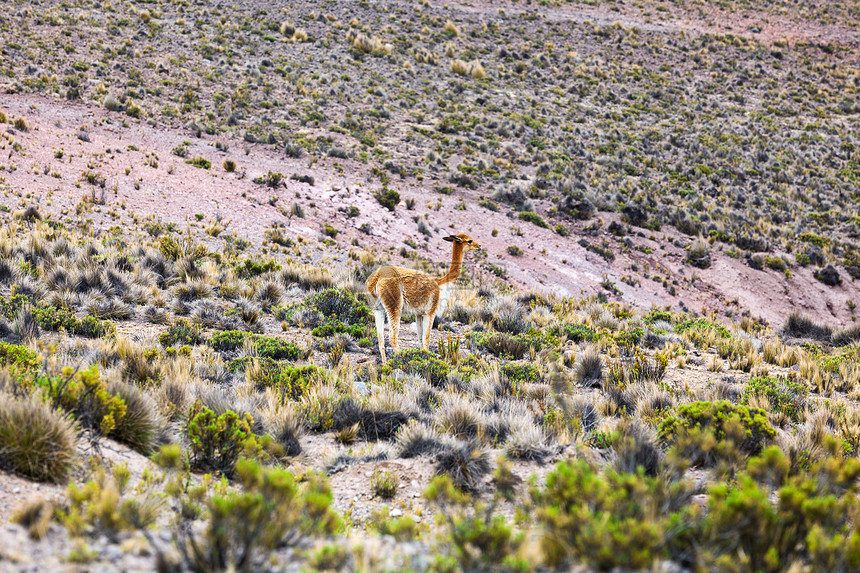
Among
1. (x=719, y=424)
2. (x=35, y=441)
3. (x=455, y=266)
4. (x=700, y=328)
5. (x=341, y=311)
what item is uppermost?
(x=35, y=441)

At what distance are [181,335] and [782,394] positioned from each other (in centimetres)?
883

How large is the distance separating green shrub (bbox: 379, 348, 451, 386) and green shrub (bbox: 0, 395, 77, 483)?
4.08 meters

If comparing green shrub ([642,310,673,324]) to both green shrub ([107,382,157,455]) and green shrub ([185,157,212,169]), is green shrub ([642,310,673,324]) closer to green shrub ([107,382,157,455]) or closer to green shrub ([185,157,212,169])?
green shrub ([107,382,157,455])

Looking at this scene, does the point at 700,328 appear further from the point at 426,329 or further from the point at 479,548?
the point at 479,548

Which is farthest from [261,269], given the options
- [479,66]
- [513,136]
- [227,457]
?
[479,66]

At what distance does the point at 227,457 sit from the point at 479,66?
37280 millimetres

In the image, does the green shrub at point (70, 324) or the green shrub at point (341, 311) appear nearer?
the green shrub at point (70, 324)

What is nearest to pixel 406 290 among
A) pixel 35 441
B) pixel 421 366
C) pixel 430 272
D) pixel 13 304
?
pixel 421 366

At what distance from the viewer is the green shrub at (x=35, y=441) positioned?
319 cm

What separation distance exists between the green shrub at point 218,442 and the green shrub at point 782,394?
6.14 meters

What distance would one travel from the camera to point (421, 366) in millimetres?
7141

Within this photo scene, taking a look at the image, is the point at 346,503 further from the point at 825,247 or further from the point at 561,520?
the point at 825,247

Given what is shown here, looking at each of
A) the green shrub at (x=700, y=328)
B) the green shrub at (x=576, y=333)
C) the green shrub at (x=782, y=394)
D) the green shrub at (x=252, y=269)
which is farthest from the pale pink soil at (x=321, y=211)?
the green shrub at (x=782, y=394)

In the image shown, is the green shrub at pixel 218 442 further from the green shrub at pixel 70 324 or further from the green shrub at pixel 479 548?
the green shrub at pixel 70 324
